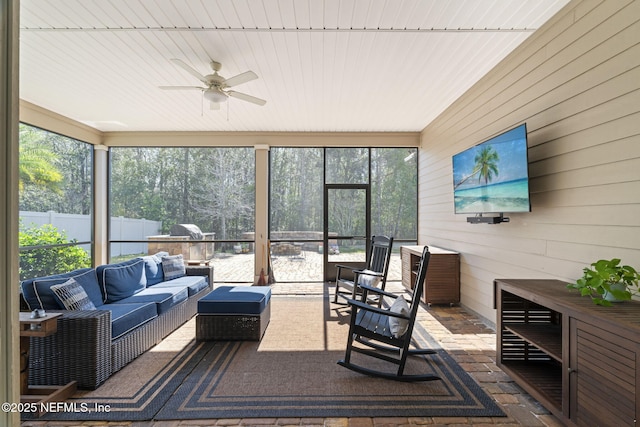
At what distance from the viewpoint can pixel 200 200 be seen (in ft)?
19.9

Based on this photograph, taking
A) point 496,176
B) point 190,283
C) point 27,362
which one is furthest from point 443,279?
A: point 27,362

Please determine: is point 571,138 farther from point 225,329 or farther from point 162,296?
point 162,296

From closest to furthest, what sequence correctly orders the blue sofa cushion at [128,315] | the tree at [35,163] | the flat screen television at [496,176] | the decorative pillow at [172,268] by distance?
the blue sofa cushion at [128,315], the flat screen television at [496,176], the decorative pillow at [172,268], the tree at [35,163]

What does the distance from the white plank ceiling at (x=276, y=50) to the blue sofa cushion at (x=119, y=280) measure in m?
2.18

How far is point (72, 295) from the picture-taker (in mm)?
2545

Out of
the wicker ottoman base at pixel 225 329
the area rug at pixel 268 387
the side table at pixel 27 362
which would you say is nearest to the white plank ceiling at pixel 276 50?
the side table at pixel 27 362

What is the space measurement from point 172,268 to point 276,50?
3055 millimetres

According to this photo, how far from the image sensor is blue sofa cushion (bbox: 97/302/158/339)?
252cm

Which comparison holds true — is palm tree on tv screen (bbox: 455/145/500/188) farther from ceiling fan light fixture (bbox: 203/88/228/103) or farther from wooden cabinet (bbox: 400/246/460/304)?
ceiling fan light fixture (bbox: 203/88/228/103)

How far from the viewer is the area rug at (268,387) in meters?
2.01

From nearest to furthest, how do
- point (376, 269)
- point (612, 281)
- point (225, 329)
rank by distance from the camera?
1. point (612, 281)
2. point (225, 329)
3. point (376, 269)

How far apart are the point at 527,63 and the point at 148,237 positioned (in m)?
6.39

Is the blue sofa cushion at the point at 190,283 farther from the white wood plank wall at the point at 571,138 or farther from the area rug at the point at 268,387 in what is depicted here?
the white wood plank wall at the point at 571,138

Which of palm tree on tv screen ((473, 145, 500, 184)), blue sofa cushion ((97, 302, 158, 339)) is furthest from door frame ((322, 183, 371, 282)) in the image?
blue sofa cushion ((97, 302, 158, 339))
